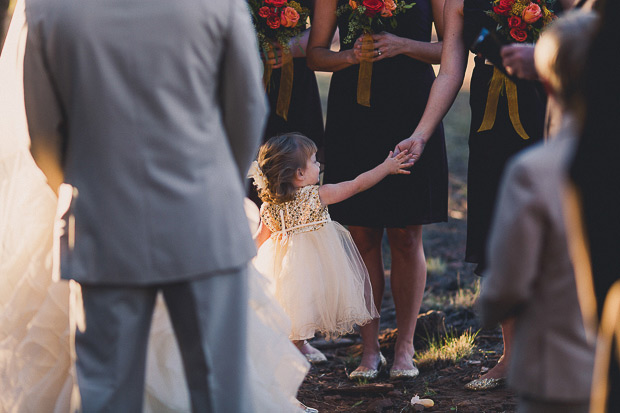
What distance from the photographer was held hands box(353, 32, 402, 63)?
4.66m

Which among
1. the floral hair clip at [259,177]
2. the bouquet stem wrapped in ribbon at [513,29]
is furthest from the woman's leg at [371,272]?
the bouquet stem wrapped in ribbon at [513,29]

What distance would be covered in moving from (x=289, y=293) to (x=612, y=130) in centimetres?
249

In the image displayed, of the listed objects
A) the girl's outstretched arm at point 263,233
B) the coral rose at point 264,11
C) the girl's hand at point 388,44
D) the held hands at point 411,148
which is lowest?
the girl's outstretched arm at point 263,233

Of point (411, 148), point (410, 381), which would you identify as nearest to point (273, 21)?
point (411, 148)

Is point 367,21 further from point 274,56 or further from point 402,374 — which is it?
point 402,374

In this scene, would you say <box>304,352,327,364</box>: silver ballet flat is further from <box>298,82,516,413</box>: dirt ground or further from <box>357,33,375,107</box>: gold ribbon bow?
<box>357,33,375,107</box>: gold ribbon bow

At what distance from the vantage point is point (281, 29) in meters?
4.90

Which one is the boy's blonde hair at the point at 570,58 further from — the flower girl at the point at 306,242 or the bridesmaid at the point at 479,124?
the flower girl at the point at 306,242

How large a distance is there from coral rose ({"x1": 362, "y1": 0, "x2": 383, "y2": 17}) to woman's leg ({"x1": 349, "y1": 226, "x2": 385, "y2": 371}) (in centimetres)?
129

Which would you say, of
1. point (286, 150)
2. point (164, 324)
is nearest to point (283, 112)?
point (286, 150)

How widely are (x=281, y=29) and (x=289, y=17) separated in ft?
0.41

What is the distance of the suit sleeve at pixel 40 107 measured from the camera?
2551 millimetres

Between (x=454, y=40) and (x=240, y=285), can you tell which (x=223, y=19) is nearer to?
(x=240, y=285)

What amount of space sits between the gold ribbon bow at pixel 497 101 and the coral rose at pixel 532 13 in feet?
1.01
